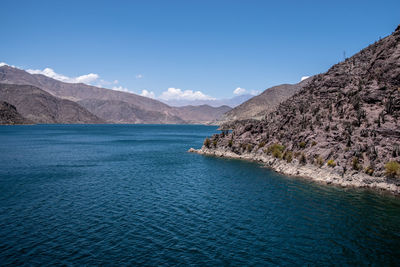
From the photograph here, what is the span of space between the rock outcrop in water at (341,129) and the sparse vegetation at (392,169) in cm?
58

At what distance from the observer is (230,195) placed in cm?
3969

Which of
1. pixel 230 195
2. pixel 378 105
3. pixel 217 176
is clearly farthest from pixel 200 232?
pixel 378 105

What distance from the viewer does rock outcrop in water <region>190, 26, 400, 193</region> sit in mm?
45906

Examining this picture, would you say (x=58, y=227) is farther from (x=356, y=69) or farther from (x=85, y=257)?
(x=356, y=69)

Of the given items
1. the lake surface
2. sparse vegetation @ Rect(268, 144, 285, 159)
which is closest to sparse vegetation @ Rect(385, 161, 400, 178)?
the lake surface

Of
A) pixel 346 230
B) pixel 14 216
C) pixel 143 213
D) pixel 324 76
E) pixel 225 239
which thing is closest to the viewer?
pixel 225 239

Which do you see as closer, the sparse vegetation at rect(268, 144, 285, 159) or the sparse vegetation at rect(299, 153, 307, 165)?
the sparse vegetation at rect(299, 153, 307, 165)

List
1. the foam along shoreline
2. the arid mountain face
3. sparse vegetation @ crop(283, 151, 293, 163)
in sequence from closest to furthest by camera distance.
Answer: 1. the foam along shoreline
2. the arid mountain face
3. sparse vegetation @ crop(283, 151, 293, 163)

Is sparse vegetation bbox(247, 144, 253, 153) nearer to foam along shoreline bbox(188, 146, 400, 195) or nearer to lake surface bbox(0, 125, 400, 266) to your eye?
foam along shoreline bbox(188, 146, 400, 195)

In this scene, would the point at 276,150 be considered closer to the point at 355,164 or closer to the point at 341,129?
the point at 341,129

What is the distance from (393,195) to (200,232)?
29261 mm

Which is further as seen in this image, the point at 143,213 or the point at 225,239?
the point at 143,213

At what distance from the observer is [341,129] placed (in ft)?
182

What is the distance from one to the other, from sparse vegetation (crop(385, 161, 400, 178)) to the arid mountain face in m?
1.32
